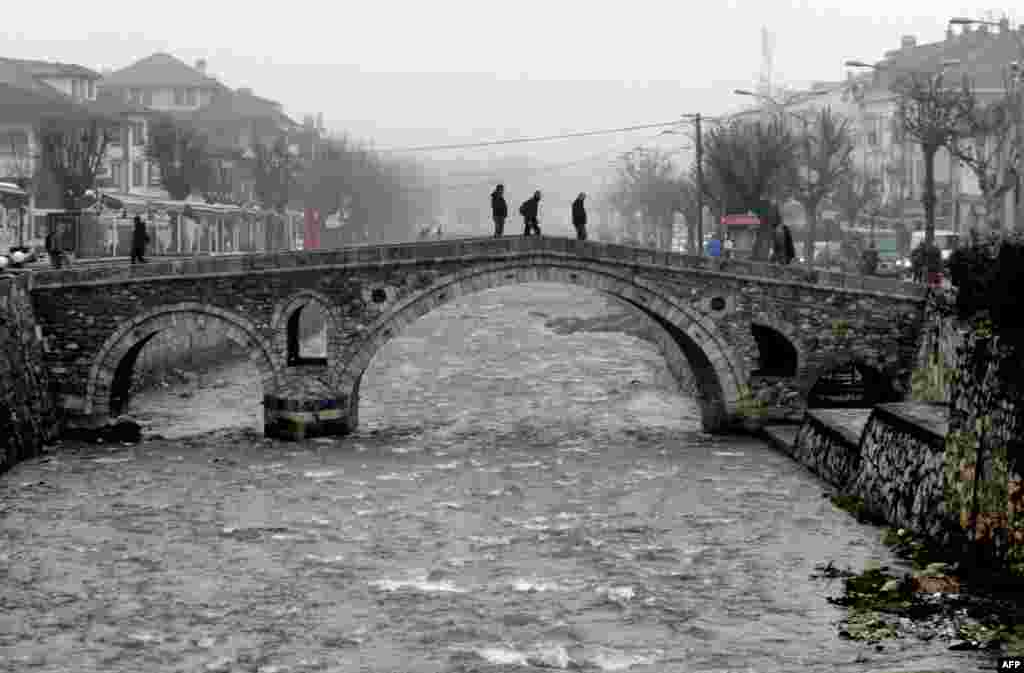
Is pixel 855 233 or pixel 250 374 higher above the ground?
pixel 855 233

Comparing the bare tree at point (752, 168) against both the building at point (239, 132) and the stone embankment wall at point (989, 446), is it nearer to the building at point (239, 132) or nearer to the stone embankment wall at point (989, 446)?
the building at point (239, 132)

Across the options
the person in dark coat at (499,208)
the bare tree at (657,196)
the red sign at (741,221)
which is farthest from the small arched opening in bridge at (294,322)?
the bare tree at (657,196)

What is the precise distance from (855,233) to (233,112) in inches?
2274

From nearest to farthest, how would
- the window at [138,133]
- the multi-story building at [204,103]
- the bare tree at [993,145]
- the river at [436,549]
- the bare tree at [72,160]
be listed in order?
the river at [436,549]
the bare tree at [993,145]
the bare tree at [72,160]
the window at [138,133]
the multi-story building at [204,103]

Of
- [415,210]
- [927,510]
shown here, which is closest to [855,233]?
[927,510]

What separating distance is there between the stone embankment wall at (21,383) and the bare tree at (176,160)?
40.4 meters

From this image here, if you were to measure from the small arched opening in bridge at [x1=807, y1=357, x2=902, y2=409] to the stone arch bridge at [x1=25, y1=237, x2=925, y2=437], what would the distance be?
11 cm

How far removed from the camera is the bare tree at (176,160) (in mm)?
81875

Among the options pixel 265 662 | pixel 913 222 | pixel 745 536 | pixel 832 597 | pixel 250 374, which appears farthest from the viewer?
pixel 913 222

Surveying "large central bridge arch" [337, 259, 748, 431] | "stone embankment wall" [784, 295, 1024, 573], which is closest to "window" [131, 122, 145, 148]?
"large central bridge arch" [337, 259, 748, 431]

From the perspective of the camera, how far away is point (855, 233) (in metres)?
78.4

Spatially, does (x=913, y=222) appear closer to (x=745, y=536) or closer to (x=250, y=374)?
(x=250, y=374)

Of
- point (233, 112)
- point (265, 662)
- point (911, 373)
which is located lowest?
point (265, 662)

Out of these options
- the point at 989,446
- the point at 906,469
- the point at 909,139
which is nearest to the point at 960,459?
the point at 989,446
